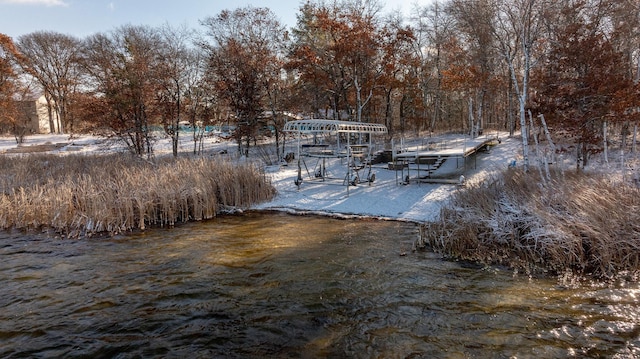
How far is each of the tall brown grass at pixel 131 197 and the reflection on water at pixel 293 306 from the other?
Result: 5.07 ft

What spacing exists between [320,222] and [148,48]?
1714 centimetres

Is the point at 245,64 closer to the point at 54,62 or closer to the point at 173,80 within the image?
the point at 173,80

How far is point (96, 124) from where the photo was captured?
19172 millimetres

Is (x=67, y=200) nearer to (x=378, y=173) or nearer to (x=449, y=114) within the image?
(x=378, y=173)

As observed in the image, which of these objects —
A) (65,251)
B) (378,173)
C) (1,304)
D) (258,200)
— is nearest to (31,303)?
(1,304)

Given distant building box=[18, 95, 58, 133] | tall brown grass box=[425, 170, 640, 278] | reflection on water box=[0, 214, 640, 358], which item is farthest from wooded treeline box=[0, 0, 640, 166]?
distant building box=[18, 95, 58, 133]

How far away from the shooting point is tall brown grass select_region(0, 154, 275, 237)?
31.0 ft

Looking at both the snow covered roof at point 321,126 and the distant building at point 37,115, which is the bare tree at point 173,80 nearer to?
the snow covered roof at point 321,126

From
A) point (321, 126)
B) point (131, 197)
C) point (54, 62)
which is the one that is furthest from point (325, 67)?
point (54, 62)

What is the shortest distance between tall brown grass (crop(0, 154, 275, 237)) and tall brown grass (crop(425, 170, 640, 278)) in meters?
6.45

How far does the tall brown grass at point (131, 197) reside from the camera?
9445 mm

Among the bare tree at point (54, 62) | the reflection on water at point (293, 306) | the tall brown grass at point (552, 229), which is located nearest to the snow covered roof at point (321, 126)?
the tall brown grass at point (552, 229)

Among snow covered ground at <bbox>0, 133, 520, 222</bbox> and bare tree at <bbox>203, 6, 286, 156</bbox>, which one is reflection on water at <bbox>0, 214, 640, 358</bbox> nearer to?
snow covered ground at <bbox>0, 133, 520, 222</bbox>

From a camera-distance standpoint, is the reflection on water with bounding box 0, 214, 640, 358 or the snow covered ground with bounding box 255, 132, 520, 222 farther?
the snow covered ground with bounding box 255, 132, 520, 222
